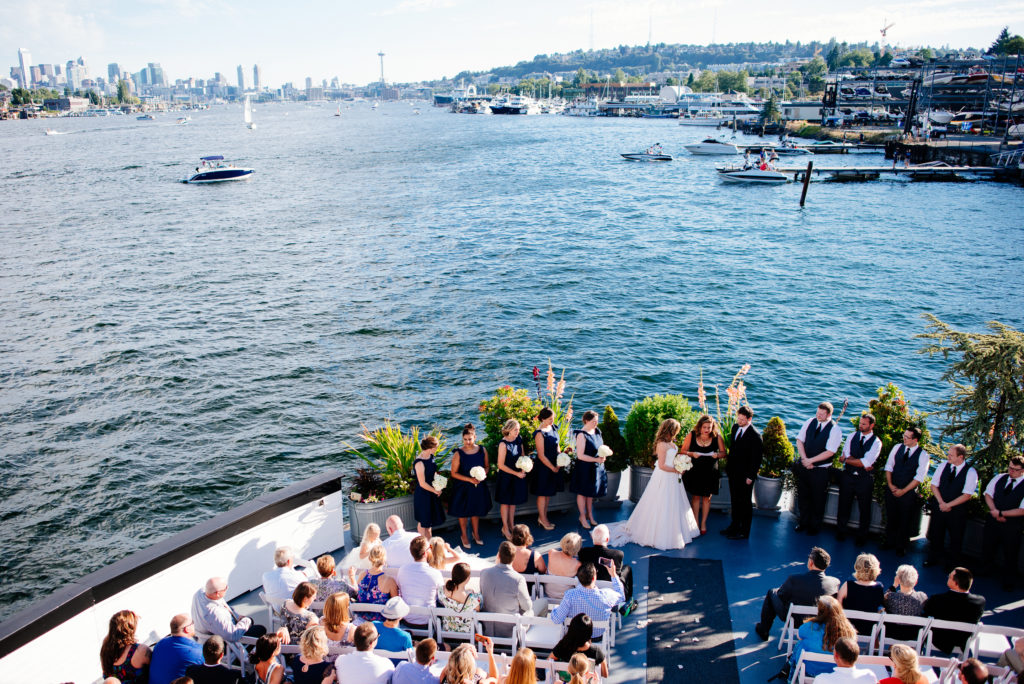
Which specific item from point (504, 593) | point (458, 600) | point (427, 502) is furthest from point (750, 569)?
point (427, 502)

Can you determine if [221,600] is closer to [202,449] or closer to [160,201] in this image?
[202,449]

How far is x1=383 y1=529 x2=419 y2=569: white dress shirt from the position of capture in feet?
22.5

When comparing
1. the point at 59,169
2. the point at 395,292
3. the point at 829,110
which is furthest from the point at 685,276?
the point at 829,110

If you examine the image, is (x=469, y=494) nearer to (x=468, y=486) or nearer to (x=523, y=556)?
(x=468, y=486)

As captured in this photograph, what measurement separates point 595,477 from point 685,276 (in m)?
29.3

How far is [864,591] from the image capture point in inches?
243

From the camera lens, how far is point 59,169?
275 feet

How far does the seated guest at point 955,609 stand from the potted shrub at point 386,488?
5425mm

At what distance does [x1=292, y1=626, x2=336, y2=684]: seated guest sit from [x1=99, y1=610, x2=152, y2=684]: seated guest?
124cm

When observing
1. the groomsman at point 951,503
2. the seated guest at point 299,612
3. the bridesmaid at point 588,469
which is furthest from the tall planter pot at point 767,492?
the seated guest at point 299,612

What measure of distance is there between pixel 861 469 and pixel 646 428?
2.66m

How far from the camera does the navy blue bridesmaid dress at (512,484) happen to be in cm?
862

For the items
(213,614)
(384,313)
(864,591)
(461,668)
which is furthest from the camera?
(384,313)

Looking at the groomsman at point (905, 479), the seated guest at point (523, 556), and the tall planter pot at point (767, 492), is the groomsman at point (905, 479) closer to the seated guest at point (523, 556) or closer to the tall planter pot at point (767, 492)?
the tall planter pot at point (767, 492)
